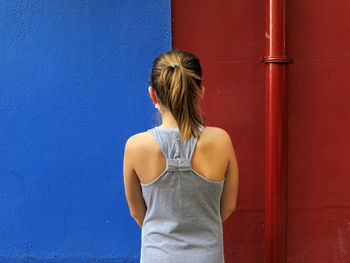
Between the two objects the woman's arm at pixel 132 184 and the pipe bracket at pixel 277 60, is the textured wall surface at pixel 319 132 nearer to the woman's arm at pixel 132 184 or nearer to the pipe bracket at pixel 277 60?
the pipe bracket at pixel 277 60

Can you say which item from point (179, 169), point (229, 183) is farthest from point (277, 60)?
point (179, 169)

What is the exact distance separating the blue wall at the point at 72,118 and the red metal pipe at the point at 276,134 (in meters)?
0.78

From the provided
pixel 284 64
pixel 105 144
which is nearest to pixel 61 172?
pixel 105 144

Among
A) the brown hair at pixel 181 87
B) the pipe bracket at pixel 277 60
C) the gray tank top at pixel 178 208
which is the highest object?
the pipe bracket at pixel 277 60

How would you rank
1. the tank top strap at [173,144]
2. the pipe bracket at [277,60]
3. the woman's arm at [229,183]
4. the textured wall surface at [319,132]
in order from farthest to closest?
1. the textured wall surface at [319,132]
2. the pipe bracket at [277,60]
3. the woman's arm at [229,183]
4. the tank top strap at [173,144]

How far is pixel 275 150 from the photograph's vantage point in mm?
2959

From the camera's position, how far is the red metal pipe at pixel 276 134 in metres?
2.92

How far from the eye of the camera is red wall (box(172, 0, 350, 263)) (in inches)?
121

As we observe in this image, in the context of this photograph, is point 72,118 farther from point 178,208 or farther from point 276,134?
point 178,208

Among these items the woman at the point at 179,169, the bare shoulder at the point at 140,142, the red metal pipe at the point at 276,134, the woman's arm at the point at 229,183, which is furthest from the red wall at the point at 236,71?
the bare shoulder at the point at 140,142

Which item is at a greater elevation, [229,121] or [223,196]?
[229,121]

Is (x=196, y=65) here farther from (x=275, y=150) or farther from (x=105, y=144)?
(x=105, y=144)

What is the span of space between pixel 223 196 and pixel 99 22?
180 cm

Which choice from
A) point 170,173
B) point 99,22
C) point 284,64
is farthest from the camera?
point 99,22
